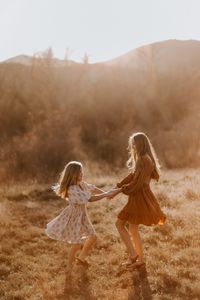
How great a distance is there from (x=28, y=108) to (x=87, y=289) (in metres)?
32.2

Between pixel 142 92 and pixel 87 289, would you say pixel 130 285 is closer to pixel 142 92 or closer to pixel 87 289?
pixel 87 289

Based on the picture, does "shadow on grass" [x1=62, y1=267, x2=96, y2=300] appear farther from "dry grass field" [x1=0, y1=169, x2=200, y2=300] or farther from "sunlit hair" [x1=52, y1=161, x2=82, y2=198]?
"sunlit hair" [x1=52, y1=161, x2=82, y2=198]

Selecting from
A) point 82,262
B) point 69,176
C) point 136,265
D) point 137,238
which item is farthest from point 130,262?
point 69,176

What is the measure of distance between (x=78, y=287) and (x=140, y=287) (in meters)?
0.80

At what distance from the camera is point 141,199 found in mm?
6172

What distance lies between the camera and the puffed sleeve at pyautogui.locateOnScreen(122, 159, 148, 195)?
6148 mm

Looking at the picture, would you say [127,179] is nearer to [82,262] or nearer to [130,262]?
[130,262]

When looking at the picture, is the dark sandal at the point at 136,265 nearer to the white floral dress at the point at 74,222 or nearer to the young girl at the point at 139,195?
the young girl at the point at 139,195

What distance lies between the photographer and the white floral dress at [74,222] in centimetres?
Answer: 609

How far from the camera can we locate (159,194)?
37.8 feet

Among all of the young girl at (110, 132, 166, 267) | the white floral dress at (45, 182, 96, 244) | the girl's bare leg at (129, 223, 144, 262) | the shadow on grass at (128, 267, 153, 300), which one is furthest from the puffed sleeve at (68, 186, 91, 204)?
the shadow on grass at (128, 267, 153, 300)

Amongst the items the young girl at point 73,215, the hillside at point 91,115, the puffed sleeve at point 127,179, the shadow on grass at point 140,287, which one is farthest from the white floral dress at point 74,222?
the hillside at point 91,115

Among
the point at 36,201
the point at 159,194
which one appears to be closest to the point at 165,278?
the point at 159,194

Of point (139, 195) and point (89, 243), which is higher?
point (139, 195)
